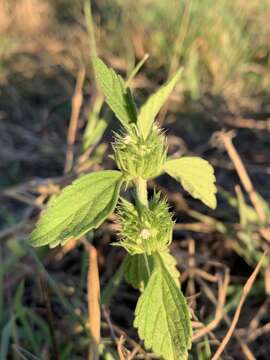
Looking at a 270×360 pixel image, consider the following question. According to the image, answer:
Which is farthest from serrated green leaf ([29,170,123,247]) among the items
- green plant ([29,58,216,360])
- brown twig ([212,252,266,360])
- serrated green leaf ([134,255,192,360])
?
brown twig ([212,252,266,360])

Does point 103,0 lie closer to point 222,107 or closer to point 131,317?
point 222,107

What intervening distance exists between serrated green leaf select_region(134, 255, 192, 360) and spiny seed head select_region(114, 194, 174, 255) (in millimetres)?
48

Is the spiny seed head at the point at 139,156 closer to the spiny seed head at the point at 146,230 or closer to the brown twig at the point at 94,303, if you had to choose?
the spiny seed head at the point at 146,230

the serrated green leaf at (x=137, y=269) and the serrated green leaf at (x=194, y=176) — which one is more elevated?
the serrated green leaf at (x=194, y=176)

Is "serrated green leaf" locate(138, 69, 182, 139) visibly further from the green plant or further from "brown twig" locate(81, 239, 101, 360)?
"brown twig" locate(81, 239, 101, 360)

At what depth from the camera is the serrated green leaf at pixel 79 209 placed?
63 cm

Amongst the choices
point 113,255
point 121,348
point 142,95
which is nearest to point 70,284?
point 113,255

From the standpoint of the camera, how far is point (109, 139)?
1.66 m

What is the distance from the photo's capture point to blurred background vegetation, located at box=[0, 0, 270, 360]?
1074 millimetres

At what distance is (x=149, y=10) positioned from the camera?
6.32ft

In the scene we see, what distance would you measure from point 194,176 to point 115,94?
0.16 m

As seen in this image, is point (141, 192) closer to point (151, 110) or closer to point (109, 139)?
point (151, 110)

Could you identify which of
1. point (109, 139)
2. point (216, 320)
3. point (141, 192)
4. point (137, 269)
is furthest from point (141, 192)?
point (109, 139)

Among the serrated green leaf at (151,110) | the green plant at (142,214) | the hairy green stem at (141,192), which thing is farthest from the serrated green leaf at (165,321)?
the serrated green leaf at (151,110)
